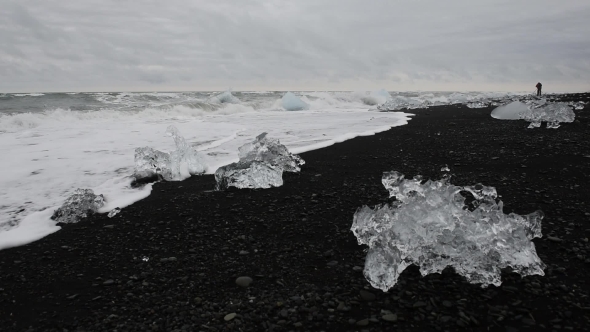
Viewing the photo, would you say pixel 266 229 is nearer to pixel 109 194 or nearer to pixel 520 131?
pixel 109 194

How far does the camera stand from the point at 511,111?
35.3ft

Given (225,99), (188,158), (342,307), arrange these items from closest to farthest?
(342,307)
(188,158)
(225,99)

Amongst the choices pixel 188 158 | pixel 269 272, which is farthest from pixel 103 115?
pixel 269 272

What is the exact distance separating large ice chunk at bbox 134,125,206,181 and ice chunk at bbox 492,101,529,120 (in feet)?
29.4

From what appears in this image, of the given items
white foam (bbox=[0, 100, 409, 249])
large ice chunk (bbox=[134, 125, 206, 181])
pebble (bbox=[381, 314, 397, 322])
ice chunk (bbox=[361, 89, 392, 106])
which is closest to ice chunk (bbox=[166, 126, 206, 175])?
large ice chunk (bbox=[134, 125, 206, 181])

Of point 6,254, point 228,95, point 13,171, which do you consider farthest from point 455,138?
point 228,95

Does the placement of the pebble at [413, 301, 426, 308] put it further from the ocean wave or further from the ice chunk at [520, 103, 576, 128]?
the ocean wave

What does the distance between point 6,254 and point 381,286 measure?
9.21 feet

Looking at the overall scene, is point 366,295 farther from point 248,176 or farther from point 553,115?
point 553,115

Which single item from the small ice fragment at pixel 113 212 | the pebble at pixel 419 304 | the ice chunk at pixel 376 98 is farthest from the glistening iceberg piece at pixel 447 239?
the ice chunk at pixel 376 98

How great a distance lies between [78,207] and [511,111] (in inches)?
442

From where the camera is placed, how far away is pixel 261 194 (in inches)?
158

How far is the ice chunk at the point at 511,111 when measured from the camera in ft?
33.8

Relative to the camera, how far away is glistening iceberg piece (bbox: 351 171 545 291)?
216cm
